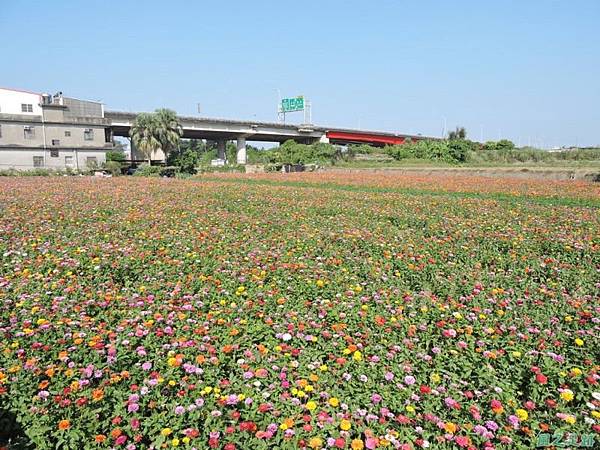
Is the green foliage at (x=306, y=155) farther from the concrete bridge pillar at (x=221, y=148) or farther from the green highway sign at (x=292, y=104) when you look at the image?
the green highway sign at (x=292, y=104)

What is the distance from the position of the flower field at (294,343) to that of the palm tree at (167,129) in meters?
55.4

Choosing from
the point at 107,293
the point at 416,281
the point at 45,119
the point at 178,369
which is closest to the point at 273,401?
the point at 178,369

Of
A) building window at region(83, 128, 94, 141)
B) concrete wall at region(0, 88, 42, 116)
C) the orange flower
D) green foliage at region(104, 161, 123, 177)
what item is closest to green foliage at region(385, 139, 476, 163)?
green foliage at region(104, 161, 123, 177)

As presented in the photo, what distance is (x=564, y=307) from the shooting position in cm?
488

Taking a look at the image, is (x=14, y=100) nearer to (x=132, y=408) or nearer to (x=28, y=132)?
(x=28, y=132)

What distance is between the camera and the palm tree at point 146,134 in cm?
5934

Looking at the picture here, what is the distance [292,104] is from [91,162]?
5850 cm

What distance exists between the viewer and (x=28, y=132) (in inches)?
2026

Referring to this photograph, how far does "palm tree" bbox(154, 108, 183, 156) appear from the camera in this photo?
5983 centimetres

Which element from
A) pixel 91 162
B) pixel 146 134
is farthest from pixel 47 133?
pixel 146 134

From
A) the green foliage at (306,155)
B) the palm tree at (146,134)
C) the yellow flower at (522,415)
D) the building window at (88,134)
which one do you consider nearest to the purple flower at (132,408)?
the yellow flower at (522,415)

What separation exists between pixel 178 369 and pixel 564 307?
4.11 meters

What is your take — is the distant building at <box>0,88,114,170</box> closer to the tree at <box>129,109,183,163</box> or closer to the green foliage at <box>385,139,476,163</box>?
the tree at <box>129,109,183,163</box>

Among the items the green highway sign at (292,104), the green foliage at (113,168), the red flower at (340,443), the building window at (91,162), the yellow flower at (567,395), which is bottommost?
the red flower at (340,443)
